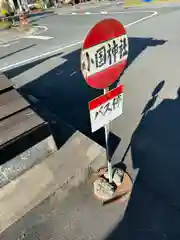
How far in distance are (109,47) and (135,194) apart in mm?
2320

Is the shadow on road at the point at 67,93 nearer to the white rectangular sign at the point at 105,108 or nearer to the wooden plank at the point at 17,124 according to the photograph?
the wooden plank at the point at 17,124

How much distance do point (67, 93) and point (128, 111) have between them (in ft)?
7.10

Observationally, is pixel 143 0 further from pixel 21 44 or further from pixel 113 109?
pixel 113 109

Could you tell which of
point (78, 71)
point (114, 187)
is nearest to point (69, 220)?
point (114, 187)

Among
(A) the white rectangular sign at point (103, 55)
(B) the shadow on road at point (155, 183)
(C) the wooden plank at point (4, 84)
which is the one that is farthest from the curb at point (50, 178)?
(A) the white rectangular sign at point (103, 55)

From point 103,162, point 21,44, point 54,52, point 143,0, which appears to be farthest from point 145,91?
point 143,0

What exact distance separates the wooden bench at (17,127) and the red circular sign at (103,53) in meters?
1.53

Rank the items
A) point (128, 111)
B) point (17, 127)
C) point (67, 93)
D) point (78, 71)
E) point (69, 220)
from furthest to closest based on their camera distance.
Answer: point (78, 71) → point (67, 93) → point (128, 111) → point (17, 127) → point (69, 220)

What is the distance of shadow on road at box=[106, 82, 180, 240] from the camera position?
3121mm

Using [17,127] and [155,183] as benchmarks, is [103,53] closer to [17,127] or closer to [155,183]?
[17,127]

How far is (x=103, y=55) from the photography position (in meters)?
2.47

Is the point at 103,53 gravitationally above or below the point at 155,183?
above

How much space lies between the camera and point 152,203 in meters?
3.44

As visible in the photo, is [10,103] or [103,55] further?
[10,103]
